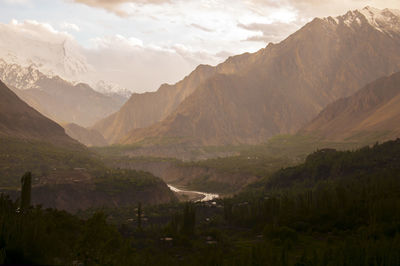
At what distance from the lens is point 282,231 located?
10144cm

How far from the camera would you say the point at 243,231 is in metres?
122

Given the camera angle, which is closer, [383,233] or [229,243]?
[383,233]

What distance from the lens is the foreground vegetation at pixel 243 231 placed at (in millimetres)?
62594

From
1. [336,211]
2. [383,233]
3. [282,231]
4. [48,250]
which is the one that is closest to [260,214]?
[336,211]

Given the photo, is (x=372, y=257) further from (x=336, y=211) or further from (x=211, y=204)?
(x=211, y=204)

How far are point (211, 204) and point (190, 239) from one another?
207 feet

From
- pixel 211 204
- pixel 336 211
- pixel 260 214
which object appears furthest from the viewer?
pixel 211 204

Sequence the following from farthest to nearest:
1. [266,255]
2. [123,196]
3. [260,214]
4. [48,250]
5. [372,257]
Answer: [123,196] < [260,214] < [266,255] < [372,257] < [48,250]

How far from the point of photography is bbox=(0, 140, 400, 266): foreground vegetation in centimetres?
6259

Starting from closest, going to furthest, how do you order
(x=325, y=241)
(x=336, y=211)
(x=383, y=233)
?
1. (x=383, y=233)
2. (x=325, y=241)
3. (x=336, y=211)

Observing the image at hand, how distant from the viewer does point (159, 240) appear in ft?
348

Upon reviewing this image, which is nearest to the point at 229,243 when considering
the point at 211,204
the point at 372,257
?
the point at 372,257

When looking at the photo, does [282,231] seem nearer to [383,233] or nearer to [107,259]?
[383,233]

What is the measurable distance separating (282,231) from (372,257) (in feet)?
113
